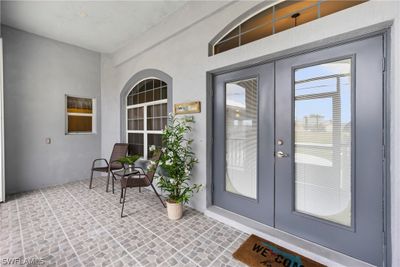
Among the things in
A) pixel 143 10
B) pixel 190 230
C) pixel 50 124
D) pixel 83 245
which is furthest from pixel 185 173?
pixel 50 124

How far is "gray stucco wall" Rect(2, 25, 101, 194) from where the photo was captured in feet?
11.5

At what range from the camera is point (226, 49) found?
8.52 ft

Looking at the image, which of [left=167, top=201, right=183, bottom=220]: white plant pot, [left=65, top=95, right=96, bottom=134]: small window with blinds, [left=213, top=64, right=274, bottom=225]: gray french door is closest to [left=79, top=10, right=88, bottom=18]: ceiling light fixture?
[left=65, top=95, right=96, bottom=134]: small window with blinds

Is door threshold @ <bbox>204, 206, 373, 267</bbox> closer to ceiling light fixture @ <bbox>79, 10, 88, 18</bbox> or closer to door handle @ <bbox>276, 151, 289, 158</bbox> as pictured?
door handle @ <bbox>276, 151, 289, 158</bbox>

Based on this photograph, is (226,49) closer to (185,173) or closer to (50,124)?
(185,173)

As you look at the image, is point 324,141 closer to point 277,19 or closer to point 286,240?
point 286,240

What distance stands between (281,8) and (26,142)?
510cm

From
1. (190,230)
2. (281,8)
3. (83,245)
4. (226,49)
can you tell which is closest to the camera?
(83,245)

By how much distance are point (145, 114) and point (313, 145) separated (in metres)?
3.32

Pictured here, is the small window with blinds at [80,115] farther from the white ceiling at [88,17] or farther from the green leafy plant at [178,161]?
the green leafy plant at [178,161]

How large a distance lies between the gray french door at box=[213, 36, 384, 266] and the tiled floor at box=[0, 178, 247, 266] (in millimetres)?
642

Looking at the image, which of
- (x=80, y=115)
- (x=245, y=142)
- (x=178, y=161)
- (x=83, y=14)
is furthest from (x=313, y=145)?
(x=80, y=115)

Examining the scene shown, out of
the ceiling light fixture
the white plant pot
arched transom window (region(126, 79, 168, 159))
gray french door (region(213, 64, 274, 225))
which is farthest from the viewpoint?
arched transom window (region(126, 79, 168, 159))

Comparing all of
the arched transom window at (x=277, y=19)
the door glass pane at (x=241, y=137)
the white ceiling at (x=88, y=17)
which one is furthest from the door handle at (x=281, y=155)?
the white ceiling at (x=88, y=17)
